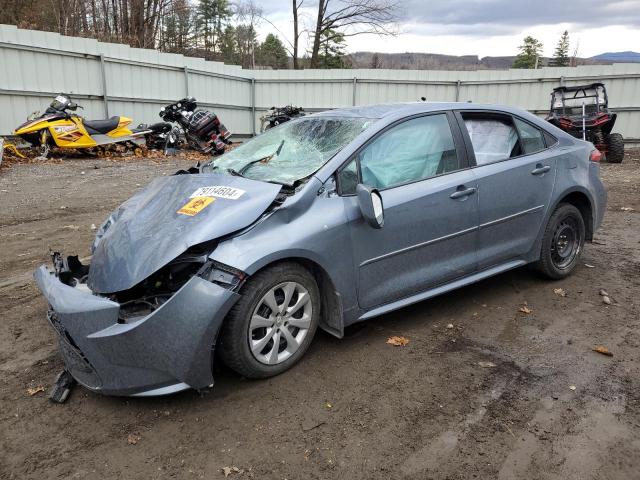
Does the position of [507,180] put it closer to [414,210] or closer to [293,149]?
[414,210]

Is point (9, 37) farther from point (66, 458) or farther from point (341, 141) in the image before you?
point (66, 458)

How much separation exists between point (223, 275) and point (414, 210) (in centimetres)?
140

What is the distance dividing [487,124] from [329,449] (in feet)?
9.34

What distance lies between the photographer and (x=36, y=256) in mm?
5086

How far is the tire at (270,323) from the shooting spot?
2.69 m

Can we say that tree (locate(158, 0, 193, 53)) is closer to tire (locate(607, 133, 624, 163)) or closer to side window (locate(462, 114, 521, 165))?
tire (locate(607, 133, 624, 163))

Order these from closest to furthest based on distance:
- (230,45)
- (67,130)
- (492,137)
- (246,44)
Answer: (492,137) → (67,130) → (246,44) → (230,45)

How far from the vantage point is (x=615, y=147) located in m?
12.3

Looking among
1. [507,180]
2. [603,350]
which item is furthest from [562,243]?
[603,350]

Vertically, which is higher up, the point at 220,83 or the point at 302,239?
the point at 220,83

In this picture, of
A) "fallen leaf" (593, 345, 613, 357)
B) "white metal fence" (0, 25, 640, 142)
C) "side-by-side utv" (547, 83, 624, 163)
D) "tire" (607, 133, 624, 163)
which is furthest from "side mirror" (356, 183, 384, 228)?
"tire" (607, 133, 624, 163)

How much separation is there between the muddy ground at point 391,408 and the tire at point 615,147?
32.1 ft

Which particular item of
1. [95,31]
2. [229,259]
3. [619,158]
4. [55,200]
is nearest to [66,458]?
[229,259]

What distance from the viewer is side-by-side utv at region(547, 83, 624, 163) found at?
11.8 metres
